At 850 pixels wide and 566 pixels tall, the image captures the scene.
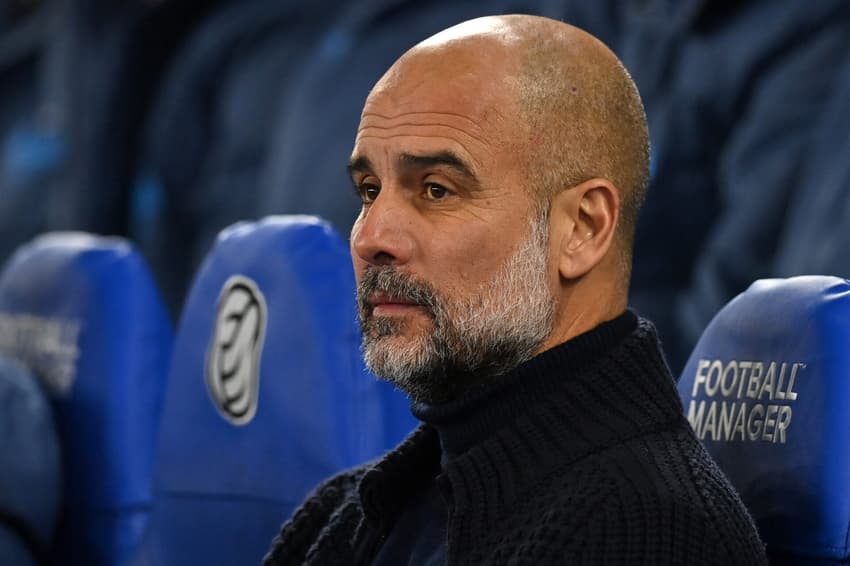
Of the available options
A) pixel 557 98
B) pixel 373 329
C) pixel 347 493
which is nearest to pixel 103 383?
pixel 347 493

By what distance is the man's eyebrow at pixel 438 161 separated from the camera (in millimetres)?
973

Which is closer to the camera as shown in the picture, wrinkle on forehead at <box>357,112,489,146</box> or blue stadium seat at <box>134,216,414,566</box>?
wrinkle on forehead at <box>357,112,489,146</box>

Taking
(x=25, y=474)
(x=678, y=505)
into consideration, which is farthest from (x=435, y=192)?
(x=25, y=474)

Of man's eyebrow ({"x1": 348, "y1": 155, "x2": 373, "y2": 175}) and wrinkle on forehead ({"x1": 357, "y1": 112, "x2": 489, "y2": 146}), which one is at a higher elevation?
wrinkle on forehead ({"x1": 357, "y1": 112, "x2": 489, "y2": 146})

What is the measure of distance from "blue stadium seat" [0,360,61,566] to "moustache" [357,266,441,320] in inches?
31.5

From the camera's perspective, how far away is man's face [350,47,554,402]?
971 millimetres

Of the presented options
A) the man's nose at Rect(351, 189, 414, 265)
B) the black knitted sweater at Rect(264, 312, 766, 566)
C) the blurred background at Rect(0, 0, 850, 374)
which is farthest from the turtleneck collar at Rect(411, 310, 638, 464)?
the blurred background at Rect(0, 0, 850, 374)

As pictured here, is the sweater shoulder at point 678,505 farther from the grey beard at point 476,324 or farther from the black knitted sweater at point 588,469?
the grey beard at point 476,324

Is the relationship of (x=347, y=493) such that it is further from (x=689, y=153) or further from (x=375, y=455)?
(x=689, y=153)

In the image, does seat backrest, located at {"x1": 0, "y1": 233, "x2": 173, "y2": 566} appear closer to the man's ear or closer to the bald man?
the bald man

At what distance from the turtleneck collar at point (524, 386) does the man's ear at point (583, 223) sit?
0.05 meters

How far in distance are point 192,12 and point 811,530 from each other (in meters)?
2.59

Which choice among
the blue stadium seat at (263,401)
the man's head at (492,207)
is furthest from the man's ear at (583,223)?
the blue stadium seat at (263,401)

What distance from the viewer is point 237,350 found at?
4.68ft
